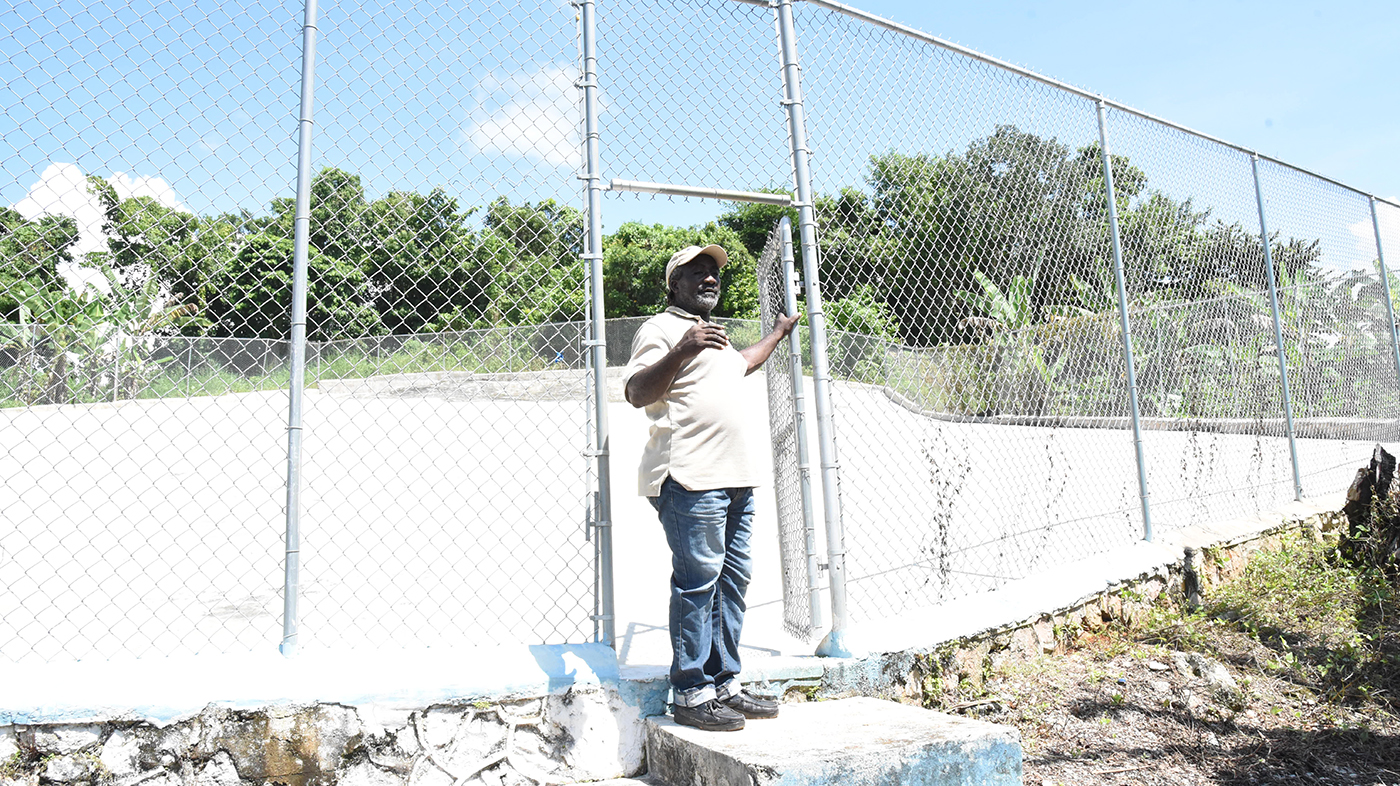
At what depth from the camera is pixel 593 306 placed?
9.83 ft

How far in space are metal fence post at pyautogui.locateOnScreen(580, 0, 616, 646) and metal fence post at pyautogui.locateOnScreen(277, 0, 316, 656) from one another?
921 millimetres

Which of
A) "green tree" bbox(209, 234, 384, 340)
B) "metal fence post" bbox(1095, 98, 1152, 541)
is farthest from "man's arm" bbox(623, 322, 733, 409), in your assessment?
"metal fence post" bbox(1095, 98, 1152, 541)

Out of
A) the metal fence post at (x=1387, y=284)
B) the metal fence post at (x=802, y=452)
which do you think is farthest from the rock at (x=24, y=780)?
the metal fence post at (x=1387, y=284)

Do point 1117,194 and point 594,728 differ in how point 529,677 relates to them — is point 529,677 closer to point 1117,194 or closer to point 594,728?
point 594,728

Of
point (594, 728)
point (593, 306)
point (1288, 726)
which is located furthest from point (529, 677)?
point (1288, 726)

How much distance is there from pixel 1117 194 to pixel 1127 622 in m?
2.78

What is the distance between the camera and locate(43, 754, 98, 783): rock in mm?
2400

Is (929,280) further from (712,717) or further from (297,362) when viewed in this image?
(297,362)

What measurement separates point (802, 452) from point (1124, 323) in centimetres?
250

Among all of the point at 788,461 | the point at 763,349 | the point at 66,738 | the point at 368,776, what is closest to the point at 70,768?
the point at 66,738

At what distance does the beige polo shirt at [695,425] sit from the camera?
8.82 ft

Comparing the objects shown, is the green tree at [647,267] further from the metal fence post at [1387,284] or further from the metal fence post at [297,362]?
the metal fence post at [297,362]

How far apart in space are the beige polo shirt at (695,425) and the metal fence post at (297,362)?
105 centimetres

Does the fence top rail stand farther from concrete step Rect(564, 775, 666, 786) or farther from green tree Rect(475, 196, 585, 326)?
concrete step Rect(564, 775, 666, 786)
